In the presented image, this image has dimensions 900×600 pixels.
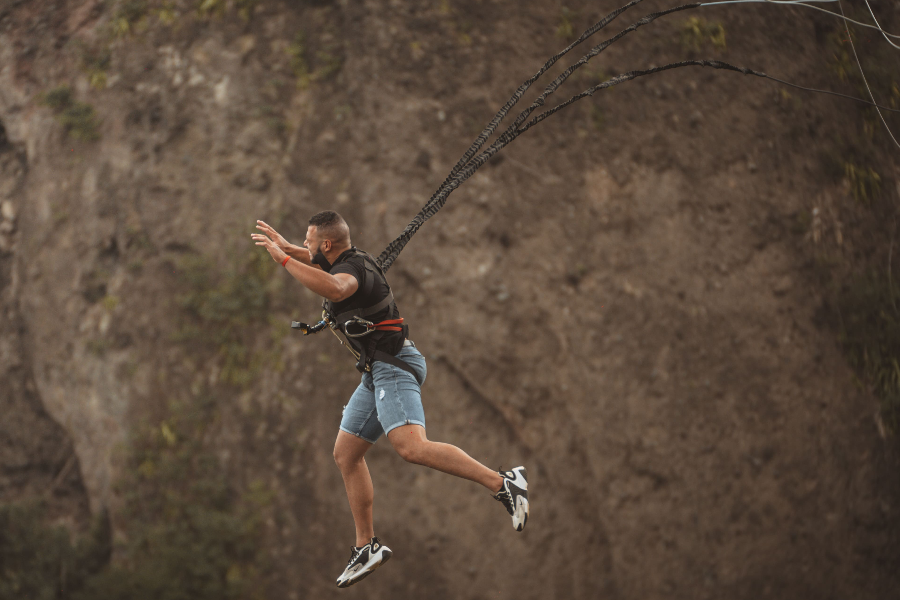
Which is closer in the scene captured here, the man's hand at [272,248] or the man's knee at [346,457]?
the man's hand at [272,248]

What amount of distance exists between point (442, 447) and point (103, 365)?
11325 millimetres

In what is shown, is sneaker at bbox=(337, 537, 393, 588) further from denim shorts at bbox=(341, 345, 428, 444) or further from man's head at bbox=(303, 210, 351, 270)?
man's head at bbox=(303, 210, 351, 270)

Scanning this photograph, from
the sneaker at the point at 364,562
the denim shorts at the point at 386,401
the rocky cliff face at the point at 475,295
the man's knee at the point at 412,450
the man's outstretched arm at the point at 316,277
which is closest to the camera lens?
the man's outstretched arm at the point at 316,277

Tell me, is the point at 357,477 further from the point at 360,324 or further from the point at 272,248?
the point at 272,248

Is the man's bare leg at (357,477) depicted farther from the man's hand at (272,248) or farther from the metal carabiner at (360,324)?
the man's hand at (272,248)

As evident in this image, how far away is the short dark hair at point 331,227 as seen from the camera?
461cm

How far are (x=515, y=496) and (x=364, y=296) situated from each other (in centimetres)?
171

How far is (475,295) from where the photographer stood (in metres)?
13.3

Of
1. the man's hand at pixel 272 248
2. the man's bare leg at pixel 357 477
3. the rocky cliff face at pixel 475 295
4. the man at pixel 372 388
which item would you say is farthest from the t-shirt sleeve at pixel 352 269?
the rocky cliff face at pixel 475 295

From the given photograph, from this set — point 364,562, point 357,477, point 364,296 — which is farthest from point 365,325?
point 364,562

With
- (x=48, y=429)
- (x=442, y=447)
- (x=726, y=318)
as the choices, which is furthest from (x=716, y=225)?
(x=48, y=429)

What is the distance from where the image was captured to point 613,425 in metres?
13.4

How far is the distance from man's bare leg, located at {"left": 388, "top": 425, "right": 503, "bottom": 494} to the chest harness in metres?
0.47

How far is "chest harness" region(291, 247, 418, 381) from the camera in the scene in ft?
15.3
